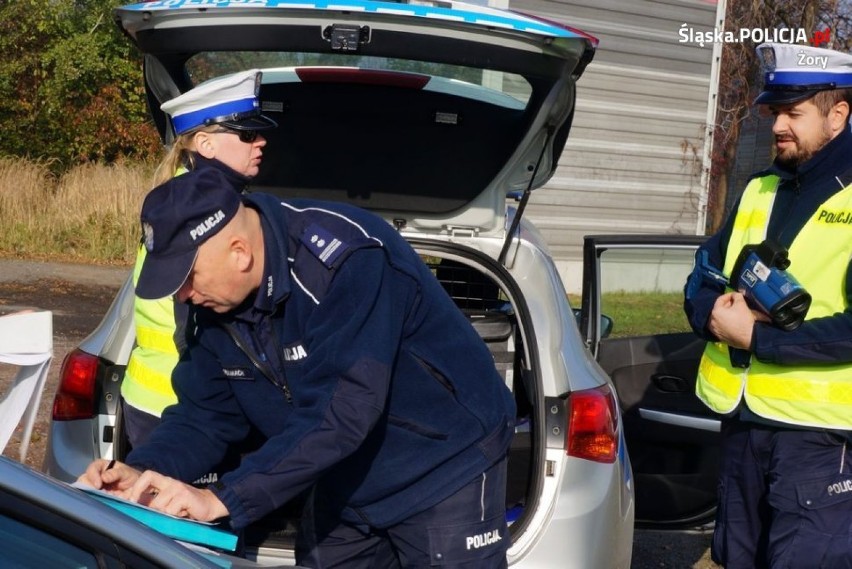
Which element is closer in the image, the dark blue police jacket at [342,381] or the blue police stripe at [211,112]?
the dark blue police jacket at [342,381]

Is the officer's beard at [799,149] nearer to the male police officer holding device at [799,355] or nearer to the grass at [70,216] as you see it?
the male police officer holding device at [799,355]

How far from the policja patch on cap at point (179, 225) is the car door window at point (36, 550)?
1.93ft

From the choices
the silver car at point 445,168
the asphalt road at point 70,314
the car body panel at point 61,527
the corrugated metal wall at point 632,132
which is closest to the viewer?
the car body panel at point 61,527

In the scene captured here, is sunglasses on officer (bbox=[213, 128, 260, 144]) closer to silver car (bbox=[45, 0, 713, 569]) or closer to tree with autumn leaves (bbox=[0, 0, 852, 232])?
silver car (bbox=[45, 0, 713, 569])

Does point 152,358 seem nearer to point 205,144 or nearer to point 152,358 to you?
point 152,358

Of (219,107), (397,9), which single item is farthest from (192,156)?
(397,9)

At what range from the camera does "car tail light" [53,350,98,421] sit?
3514mm

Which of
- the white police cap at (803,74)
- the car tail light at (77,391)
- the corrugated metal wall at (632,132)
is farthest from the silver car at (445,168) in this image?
the corrugated metal wall at (632,132)

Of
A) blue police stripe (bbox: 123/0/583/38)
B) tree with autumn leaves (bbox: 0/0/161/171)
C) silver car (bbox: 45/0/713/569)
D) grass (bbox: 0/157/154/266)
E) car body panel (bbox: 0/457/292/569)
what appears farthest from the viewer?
tree with autumn leaves (bbox: 0/0/161/171)

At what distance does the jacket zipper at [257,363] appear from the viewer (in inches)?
99.4

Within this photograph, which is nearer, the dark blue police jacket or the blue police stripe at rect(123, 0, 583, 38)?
the dark blue police jacket

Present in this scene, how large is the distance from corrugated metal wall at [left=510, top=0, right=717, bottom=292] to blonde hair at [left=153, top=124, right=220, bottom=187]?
10080 millimetres

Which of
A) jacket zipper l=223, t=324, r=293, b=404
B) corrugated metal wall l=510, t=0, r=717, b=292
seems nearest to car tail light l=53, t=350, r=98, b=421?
jacket zipper l=223, t=324, r=293, b=404

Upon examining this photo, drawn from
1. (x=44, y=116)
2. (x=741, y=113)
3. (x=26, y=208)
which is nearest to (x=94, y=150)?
(x=44, y=116)
